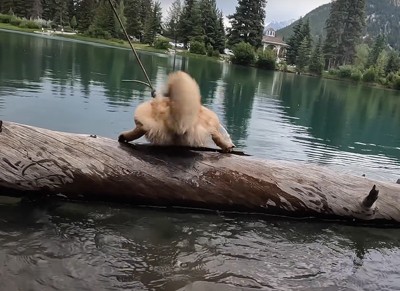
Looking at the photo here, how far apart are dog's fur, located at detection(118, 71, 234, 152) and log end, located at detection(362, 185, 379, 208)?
2.09 m

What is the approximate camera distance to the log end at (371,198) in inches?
234

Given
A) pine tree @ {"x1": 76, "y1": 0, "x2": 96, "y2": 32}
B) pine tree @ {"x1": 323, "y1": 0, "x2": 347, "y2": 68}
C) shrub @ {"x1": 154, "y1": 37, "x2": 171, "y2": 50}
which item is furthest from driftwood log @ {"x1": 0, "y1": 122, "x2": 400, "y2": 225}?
pine tree @ {"x1": 323, "y1": 0, "x2": 347, "y2": 68}

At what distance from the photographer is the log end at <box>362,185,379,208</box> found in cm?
594

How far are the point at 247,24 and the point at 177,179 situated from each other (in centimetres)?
9989

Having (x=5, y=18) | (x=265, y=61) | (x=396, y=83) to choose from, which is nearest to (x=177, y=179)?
(x=396, y=83)

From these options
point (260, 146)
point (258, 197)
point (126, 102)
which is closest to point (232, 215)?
point (258, 197)

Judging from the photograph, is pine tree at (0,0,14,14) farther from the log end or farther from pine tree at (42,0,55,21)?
the log end

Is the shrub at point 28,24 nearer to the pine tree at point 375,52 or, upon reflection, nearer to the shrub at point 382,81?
the shrub at point 382,81

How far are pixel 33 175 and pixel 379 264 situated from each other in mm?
4240

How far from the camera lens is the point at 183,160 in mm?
6070

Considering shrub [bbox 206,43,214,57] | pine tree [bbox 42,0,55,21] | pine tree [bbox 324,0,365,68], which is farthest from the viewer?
pine tree [bbox 324,0,365,68]

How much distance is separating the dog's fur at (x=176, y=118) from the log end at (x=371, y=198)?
6.87ft

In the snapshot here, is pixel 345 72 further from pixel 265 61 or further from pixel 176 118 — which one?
pixel 176 118

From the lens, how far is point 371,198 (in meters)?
6.10
